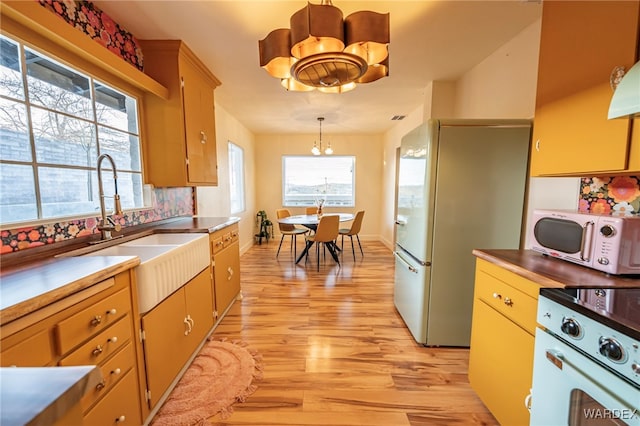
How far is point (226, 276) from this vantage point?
2.44 m

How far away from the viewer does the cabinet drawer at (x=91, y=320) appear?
0.88m

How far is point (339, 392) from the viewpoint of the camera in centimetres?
159

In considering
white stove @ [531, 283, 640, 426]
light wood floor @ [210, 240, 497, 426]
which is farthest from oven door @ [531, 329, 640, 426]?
light wood floor @ [210, 240, 497, 426]

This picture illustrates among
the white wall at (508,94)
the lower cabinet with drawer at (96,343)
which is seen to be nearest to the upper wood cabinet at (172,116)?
the lower cabinet with drawer at (96,343)

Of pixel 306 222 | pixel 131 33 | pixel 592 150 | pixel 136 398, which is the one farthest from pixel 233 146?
pixel 592 150

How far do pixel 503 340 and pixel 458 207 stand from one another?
2.95 feet

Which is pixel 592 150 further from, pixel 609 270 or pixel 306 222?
pixel 306 222

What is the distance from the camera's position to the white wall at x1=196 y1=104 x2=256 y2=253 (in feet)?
11.3

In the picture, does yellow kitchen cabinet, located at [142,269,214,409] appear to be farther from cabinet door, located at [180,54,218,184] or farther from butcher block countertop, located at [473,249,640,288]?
butcher block countertop, located at [473,249,640,288]

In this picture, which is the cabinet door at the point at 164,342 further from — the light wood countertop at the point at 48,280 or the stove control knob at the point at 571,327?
the stove control knob at the point at 571,327

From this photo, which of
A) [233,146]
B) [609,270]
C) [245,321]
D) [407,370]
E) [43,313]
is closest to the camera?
[43,313]

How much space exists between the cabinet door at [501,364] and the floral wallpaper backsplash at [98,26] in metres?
2.97

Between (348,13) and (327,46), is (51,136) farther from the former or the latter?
(348,13)

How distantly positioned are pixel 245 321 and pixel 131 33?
2618mm
